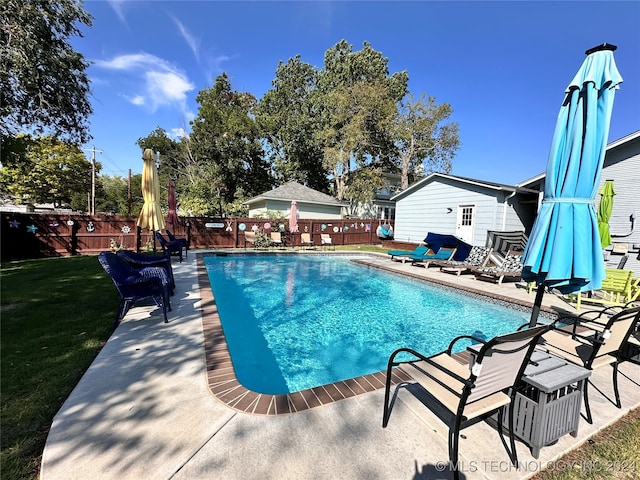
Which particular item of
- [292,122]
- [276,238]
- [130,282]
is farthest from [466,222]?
[292,122]

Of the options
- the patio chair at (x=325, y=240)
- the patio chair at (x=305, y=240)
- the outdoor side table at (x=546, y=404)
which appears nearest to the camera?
the outdoor side table at (x=546, y=404)

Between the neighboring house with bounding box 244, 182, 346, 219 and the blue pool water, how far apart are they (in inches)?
435

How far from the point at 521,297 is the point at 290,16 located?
52.7ft

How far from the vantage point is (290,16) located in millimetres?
14320

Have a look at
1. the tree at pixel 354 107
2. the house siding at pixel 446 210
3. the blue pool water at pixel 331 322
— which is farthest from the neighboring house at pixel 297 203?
the blue pool water at pixel 331 322

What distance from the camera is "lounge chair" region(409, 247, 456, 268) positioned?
11594mm

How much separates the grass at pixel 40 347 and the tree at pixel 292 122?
25113 mm

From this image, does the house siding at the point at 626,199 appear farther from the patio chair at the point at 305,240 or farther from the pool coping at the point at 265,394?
the patio chair at the point at 305,240

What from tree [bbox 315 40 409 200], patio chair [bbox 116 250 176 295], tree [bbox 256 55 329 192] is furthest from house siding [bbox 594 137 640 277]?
tree [bbox 256 55 329 192]

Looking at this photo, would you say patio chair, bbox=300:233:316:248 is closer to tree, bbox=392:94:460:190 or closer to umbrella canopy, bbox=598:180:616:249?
tree, bbox=392:94:460:190

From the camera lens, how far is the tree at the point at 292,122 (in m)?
29.2

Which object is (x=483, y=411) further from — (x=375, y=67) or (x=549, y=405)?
(x=375, y=67)

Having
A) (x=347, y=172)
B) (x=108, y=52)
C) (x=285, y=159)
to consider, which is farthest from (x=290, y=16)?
(x=285, y=159)

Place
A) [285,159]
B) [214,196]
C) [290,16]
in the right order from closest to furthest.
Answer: [290,16], [214,196], [285,159]
